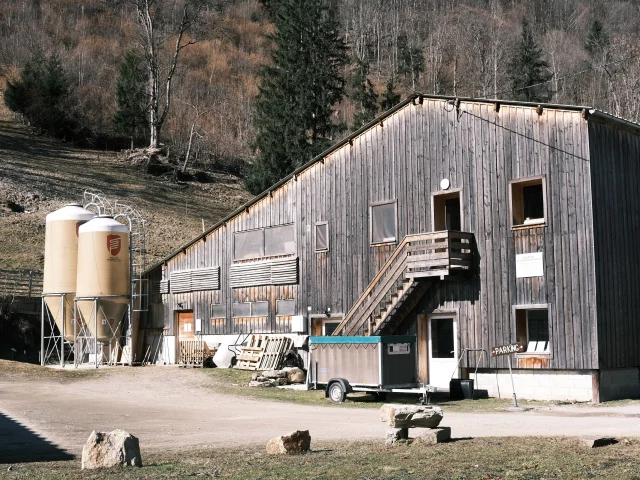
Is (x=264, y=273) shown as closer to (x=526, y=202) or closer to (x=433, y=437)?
(x=526, y=202)

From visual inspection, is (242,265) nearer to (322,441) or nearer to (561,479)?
(322,441)

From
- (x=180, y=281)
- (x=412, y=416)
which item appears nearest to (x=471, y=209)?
(x=412, y=416)

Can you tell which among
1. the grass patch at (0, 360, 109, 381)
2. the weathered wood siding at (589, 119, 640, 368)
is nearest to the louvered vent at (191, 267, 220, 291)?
the grass patch at (0, 360, 109, 381)

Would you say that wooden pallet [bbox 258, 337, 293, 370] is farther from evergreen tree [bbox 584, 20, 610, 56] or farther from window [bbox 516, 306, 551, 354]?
evergreen tree [bbox 584, 20, 610, 56]

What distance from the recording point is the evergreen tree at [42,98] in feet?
216

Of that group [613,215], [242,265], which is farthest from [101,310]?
[613,215]

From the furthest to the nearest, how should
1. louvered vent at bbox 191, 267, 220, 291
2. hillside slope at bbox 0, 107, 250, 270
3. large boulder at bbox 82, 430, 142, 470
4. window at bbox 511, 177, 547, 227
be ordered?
hillside slope at bbox 0, 107, 250, 270, louvered vent at bbox 191, 267, 220, 291, window at bbox 511, 177, 547, 227, large boulder at bbox 82, 430, 142, 470

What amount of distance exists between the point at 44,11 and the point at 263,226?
91.4 m

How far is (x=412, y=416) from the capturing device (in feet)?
46.3

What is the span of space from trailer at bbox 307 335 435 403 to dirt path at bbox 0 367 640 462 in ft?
5.41

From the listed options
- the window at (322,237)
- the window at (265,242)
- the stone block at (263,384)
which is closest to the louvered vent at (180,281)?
the window at (265,242)

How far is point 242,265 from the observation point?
3359 centimetres

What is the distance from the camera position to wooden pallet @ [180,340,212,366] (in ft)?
112

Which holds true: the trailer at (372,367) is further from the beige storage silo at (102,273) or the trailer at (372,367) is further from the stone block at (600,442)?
the beige storage silo at (102,273)
